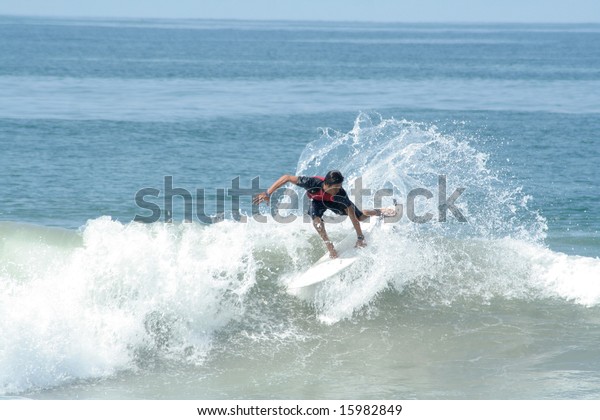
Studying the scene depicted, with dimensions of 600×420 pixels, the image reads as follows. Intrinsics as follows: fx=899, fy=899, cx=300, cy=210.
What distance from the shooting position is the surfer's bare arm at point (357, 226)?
11930 mm

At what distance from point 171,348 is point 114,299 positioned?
41.9 inches

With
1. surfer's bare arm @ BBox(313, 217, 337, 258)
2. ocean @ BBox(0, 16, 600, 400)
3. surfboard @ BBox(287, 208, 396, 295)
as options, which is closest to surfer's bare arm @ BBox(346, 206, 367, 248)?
surfboard @ BBox(287, 208, 396, 295)

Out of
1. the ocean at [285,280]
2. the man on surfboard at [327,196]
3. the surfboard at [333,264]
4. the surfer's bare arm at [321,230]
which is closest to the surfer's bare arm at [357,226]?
the man on surfboard at [327,196]

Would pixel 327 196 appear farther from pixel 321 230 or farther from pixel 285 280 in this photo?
pixel 285 280

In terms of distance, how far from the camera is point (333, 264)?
486 inches

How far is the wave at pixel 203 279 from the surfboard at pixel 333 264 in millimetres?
130

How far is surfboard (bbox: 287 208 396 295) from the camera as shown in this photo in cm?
1227

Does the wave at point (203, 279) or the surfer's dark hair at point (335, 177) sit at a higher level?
the surfer's dark hair at point (335, 177)

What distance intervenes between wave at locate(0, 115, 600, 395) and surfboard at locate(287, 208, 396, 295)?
130 millimetres

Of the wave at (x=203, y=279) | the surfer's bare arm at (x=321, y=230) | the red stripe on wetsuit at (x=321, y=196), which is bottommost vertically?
the wave at (x=203, y=279)

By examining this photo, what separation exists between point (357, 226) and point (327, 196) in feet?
2.08

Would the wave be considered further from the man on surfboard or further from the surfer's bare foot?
the man on surfboard

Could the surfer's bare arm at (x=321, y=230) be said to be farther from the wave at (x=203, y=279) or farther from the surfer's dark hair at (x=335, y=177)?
the surfer's dark hair at (x=335, y=177)

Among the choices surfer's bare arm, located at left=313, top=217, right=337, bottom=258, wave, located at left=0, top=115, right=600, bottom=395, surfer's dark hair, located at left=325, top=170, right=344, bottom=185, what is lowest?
wave, located at left=0, top=115, right=600, bottom=395
